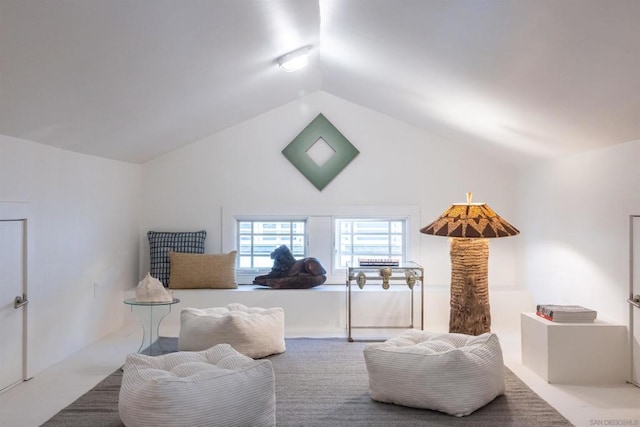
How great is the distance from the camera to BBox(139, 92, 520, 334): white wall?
6211 millimetres

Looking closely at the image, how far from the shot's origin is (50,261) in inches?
172

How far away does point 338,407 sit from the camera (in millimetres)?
3398

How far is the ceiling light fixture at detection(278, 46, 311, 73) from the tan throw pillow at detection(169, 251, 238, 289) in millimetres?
2197

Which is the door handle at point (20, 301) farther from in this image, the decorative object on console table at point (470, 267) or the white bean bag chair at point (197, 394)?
the decorative object on console table at point (470, 267)

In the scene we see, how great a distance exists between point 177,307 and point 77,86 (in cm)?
288

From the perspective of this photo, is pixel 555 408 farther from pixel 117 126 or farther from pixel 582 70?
pixel 117 126

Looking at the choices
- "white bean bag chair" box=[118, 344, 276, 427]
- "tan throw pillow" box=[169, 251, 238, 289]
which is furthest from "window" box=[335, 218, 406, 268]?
"white bean bag chair" box=[118, 344, 276, 427]

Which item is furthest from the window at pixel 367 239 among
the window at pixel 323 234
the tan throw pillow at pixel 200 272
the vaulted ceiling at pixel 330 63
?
the vaulted ceiling at pixel 330 63

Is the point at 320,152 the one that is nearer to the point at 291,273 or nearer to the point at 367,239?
the point at 367,239

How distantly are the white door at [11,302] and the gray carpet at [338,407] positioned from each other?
23.3 inches

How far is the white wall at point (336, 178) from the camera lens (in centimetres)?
621

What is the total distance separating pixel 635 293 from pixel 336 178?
3236 mm

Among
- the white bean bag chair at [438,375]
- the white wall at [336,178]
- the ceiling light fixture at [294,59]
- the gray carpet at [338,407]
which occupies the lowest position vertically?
the gray carpet at [338,407]

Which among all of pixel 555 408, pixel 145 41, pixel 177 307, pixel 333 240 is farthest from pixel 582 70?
pixel 177 307
